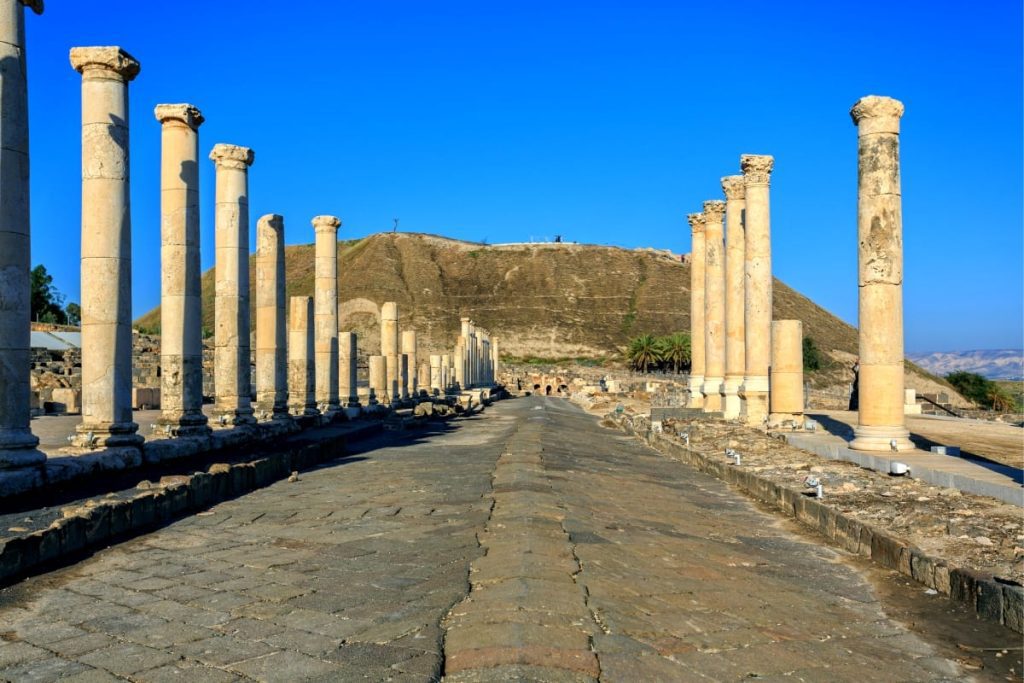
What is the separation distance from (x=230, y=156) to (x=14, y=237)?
8.76m

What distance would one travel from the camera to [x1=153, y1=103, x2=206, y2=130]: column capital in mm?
14398

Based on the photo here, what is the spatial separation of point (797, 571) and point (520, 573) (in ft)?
Result: 9.24

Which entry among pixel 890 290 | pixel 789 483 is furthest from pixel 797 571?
pixel 890 290

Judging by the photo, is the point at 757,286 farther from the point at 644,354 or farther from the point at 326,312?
the point at 644,354

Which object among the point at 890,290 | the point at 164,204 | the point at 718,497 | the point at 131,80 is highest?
the point at 131,80

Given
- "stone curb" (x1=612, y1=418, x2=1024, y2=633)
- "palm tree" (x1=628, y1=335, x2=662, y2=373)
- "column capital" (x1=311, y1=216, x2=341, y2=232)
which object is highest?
"column capital" (x1=311, y1=216, x2=341, y2=232)

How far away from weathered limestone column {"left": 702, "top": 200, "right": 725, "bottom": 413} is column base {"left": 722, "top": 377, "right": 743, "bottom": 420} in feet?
7.46

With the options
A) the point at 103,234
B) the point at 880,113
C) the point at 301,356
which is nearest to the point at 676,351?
the point at 301,356

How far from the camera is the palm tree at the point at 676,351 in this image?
274 feet

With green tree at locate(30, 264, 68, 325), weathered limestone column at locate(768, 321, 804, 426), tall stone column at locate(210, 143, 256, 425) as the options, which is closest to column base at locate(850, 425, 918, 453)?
weathered limestone column at locate(768, 321, 804, 426)

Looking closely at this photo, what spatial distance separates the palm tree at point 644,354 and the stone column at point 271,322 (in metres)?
67.1

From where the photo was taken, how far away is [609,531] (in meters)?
8.29

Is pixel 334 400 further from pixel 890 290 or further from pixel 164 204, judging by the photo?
pixel 890 290

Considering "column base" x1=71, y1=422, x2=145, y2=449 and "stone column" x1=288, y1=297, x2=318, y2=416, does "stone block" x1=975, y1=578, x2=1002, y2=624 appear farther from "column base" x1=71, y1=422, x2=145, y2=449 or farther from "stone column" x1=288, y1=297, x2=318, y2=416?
"stone column" x1=288, y1=297, x2=318, y2=416
